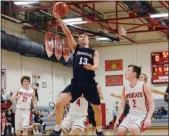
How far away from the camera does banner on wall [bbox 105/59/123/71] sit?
80.9 ft

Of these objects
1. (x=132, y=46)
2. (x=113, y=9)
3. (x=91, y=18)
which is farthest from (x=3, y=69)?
(x=132, y=46)

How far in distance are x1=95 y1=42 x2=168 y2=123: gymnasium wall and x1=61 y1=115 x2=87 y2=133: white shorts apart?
688 inches

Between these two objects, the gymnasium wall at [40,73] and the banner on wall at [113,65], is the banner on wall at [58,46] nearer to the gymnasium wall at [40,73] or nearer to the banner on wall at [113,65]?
the gymnasium wall at [40,73]

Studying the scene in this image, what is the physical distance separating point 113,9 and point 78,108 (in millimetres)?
16396

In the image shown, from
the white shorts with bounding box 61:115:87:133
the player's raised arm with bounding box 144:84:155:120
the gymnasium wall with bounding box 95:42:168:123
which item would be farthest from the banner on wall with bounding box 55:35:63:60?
the player's raised arm with bounding box 144:84:155:120

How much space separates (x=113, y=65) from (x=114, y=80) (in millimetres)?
1028

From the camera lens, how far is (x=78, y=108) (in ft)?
22.2

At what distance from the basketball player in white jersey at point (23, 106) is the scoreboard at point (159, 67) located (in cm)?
1315

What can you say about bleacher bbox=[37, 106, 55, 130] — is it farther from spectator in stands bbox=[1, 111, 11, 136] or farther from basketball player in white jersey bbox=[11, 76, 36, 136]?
basketball player in white jersey bbox=[11, 76, 36, 136]

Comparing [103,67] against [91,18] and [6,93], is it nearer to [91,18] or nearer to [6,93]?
[91,18]

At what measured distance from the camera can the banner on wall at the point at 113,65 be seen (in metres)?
24.6

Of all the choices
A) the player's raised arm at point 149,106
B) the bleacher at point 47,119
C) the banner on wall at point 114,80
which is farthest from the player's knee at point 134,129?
the banner on wall at point 114,80

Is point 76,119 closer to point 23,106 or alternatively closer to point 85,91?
Answer: point 85,91

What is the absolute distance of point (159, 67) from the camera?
2255cm
